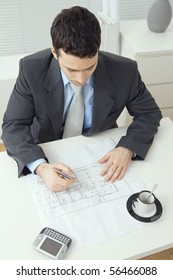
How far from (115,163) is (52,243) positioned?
38 centimetres

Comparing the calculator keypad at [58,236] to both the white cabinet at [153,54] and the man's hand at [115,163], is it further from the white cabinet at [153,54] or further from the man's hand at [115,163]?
the white cabinet at [153,54]

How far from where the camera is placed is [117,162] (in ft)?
3.68

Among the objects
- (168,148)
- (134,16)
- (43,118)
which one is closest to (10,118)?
(43,118)

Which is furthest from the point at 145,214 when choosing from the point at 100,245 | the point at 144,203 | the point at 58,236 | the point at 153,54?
the point at 153,54

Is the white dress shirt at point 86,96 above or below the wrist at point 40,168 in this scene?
above

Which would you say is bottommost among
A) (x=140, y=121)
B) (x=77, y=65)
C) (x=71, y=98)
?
(x=140, y=121)

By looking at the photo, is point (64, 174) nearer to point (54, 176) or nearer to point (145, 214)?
point (54, 176)

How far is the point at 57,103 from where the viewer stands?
1239mm

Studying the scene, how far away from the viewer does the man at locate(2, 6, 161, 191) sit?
990 mm

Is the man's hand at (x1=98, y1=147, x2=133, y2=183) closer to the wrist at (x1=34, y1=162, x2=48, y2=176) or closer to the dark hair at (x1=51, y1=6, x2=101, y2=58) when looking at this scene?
the wrist at (x1=34, y1=162, x2=48, y2=176)

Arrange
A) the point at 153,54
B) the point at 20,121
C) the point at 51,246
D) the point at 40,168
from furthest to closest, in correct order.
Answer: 1. the point at 153,54
2. the point at 20,121
3. the point at 40,168
4. the point at 51,246

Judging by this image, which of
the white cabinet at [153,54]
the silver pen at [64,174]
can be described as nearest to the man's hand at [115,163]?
the silver pen at [64,174]

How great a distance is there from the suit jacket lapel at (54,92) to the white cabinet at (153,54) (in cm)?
92

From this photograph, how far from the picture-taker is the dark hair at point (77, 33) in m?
0.96
